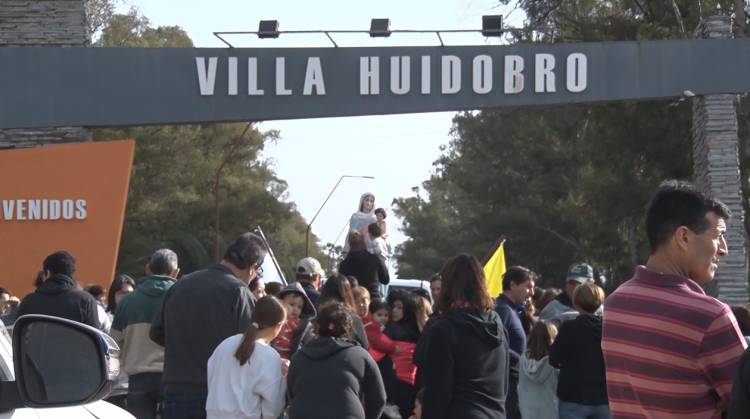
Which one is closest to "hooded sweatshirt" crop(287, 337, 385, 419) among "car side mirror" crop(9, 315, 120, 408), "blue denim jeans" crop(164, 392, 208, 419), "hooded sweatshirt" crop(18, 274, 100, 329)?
"blue denim jeans" crop(164, 392, 208, 419)

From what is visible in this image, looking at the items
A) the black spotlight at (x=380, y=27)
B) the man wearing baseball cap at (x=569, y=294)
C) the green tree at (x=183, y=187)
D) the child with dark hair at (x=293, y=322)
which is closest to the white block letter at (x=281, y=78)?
the black spotlight at (x=380, y=27)

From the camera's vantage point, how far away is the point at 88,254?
16.3 metres

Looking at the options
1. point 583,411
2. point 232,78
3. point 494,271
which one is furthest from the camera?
point 494,271

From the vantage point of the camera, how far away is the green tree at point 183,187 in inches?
1983

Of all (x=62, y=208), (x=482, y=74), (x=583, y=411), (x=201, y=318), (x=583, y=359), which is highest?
(x=482, y=74)

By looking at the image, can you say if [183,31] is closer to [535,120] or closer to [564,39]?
[535,120]

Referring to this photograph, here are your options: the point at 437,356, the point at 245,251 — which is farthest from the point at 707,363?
the point at 245,251

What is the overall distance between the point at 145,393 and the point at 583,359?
3.10 meters

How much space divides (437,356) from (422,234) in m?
93.2

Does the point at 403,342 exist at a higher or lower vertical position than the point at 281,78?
lower

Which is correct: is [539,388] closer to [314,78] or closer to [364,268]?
[364,268]

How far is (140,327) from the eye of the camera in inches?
379

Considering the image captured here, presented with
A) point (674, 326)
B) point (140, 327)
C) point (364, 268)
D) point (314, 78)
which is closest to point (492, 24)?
point (314, 78)

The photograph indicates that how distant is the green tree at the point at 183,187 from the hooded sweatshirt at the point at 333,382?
39.9 metres
